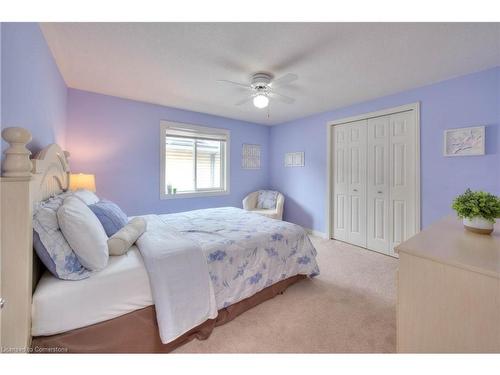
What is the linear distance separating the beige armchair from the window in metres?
0.51

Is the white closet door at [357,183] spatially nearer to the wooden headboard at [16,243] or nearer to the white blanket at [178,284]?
the white blanket at [178,284]

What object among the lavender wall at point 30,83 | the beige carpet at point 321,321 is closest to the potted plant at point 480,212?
the beige carpet at point 321,321

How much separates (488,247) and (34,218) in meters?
2.37

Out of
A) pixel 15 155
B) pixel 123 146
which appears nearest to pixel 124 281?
pixel 15 155

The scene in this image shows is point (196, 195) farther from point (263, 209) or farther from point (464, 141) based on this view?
point (464, 141)

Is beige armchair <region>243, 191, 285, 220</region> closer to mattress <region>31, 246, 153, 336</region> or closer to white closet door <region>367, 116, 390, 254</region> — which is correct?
white closet door <region>367, 116, 390, 254</region>

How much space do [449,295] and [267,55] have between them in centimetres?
214

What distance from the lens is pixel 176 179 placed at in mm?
3785

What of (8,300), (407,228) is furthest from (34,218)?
(407,228)

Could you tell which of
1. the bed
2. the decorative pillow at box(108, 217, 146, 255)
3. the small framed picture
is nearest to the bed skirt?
the bed

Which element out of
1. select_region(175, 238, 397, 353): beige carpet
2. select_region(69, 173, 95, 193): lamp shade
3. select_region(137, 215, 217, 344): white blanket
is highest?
select_region(69, 173, 95, 193): lamp shade

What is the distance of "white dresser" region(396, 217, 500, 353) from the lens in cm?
83

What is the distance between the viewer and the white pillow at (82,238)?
3.92 ft

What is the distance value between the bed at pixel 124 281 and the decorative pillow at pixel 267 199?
7.06 ft
